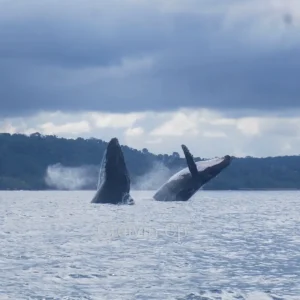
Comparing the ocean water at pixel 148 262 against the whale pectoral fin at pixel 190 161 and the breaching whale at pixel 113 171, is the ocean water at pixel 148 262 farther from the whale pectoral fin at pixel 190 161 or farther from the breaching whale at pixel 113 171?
the breaching whale at pixel 113 171

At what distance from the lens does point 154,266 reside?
112ft

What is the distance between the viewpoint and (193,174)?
66.4 metres

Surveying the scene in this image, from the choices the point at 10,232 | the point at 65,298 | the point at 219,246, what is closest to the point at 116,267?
the point at 65,298

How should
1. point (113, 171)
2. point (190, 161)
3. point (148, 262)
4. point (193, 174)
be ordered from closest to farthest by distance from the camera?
1. point (148, 262)
2. point (190, 161)
3. point (113, 171)
4. point (193, 174)

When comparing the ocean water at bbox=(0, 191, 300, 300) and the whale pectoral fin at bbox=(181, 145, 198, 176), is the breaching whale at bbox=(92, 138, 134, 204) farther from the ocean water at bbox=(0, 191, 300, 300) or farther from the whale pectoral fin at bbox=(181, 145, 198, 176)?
the ocean water at bbox=(0, 191, 300, 300)

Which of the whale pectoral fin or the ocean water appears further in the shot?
the whale pectoral fin

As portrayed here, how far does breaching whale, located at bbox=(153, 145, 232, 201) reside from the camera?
65812 mm

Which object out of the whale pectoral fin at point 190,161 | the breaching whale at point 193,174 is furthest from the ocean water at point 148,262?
the breaching whale at point 193,174

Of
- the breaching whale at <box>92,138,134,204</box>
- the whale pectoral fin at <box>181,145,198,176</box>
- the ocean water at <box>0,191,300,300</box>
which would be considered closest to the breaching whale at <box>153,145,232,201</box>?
the whale pectoral fin at <box>181,145,198,176</box>

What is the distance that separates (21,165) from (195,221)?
137m

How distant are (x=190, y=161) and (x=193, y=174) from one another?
1.70m

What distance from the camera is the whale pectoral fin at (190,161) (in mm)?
64312

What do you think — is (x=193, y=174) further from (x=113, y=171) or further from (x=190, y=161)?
(x=113, y=171)

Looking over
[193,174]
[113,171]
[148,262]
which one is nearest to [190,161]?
[193,174]
